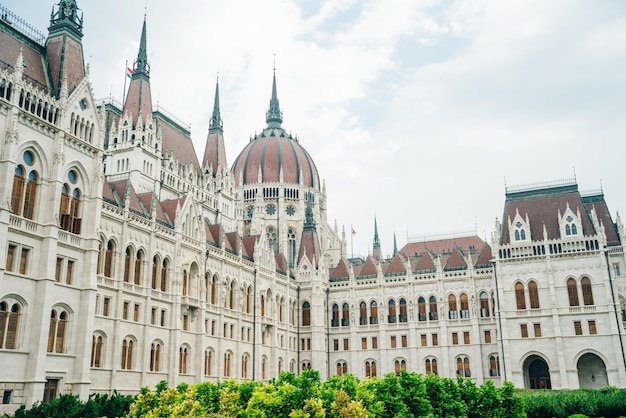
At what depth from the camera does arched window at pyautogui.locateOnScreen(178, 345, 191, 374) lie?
4947 centimetres

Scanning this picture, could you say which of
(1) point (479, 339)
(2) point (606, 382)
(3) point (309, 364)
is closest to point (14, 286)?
(3) point (309, 364)

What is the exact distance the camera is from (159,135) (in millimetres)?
62469

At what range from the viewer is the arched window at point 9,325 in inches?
1282

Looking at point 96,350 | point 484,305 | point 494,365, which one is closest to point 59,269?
point 96,350

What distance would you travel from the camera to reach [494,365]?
63.2 metres

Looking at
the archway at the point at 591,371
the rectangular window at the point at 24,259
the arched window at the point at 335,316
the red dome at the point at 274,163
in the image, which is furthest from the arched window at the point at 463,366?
the rectangular window at the point at 24,259

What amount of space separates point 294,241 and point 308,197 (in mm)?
6909

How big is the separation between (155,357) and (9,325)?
15072 millimetres

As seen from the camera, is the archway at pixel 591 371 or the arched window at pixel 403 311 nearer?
the archway at pixel 591 371

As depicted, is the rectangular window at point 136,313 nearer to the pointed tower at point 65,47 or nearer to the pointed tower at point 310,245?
the pointed tower at point 65,47

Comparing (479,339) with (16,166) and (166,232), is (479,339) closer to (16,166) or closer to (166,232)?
(166,232)

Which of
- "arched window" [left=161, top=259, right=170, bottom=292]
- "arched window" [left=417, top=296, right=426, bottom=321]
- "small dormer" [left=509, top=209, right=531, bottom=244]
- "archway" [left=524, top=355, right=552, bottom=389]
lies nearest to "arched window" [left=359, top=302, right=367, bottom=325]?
"arched window" [left=417, top=296, right=426, bottom=321]

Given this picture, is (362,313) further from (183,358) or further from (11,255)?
(11,255)

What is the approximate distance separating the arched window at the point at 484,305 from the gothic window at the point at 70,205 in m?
42.8
